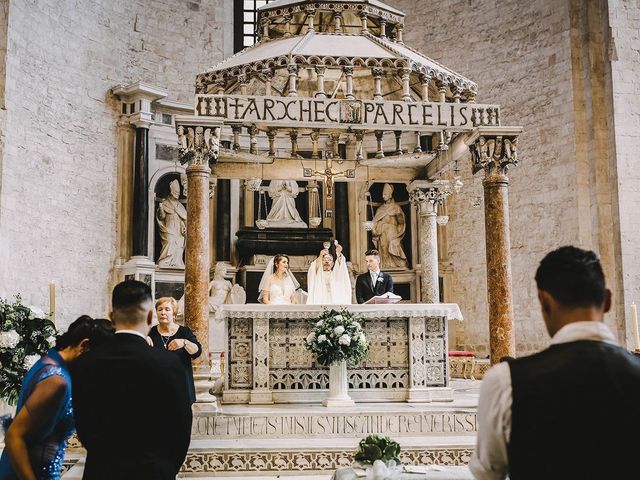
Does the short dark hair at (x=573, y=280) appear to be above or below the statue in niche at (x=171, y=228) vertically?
below

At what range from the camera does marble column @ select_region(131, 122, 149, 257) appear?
40.2ft

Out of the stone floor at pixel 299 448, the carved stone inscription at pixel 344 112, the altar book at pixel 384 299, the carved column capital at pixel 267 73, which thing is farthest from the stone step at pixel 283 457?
the carved column capital at pixel 267 73

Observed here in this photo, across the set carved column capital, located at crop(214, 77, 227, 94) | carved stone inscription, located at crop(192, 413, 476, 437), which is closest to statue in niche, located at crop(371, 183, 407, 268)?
carved column capital, located at crop(214, 77, 227, 94)

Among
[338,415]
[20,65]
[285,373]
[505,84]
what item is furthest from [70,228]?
[505,84]

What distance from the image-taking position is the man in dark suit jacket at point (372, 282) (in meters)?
9.08

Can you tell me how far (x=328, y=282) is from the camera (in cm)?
891

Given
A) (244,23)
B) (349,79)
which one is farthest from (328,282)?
(244,23)

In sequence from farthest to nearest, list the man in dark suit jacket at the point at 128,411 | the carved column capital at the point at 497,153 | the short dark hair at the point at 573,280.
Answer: the carved column capital at the point at 497,153 < the man in dark suit jacket at the point at 128,411 < the short dark hair at the point at 573,280

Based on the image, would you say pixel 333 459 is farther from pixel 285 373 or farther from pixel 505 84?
pixel 505 84

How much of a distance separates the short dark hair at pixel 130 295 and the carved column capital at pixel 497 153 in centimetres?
631

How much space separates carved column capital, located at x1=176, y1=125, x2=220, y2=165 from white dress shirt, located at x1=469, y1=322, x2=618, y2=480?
6497mm

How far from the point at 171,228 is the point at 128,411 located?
34.3 feet

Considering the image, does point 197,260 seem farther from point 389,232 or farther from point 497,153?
point 389,232

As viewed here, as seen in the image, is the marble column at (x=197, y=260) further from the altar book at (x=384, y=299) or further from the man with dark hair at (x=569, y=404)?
the man with dark hair at (x=569, y=404)
